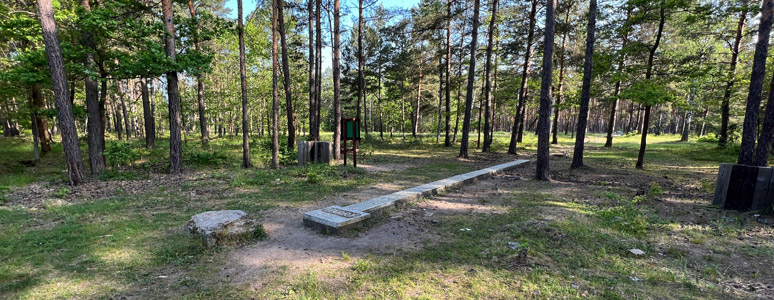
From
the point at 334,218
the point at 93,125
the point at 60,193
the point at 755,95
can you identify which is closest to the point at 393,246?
the point at 334,218

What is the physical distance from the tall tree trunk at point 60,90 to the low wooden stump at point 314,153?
22.2 feet

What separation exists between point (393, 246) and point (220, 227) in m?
2.70

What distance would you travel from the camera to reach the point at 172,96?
34.0 feet

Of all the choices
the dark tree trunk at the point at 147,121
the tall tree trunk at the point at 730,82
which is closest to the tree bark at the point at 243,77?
the dark tree trunk at the point at 147,121

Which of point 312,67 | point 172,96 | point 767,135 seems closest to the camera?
point 767,135

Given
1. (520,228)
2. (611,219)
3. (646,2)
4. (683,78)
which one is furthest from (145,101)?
(683,78)

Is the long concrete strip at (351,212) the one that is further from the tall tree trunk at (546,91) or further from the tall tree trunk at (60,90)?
the tall tree trunk at (60,90)

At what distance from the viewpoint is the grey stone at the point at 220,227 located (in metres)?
4.55

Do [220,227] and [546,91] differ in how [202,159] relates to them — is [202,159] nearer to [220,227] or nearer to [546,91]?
[220,227]

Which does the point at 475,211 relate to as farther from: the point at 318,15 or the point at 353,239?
the point at 318,15

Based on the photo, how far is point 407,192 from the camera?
7.68 m

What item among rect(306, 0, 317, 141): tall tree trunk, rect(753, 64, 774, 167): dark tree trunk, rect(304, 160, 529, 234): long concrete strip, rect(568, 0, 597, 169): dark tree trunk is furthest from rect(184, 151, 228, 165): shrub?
rect(753, 64, 774, 167): dark tree trunk

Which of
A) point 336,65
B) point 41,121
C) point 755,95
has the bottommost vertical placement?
point 41,121

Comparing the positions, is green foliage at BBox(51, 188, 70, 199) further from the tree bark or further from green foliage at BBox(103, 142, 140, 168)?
the tree bark
